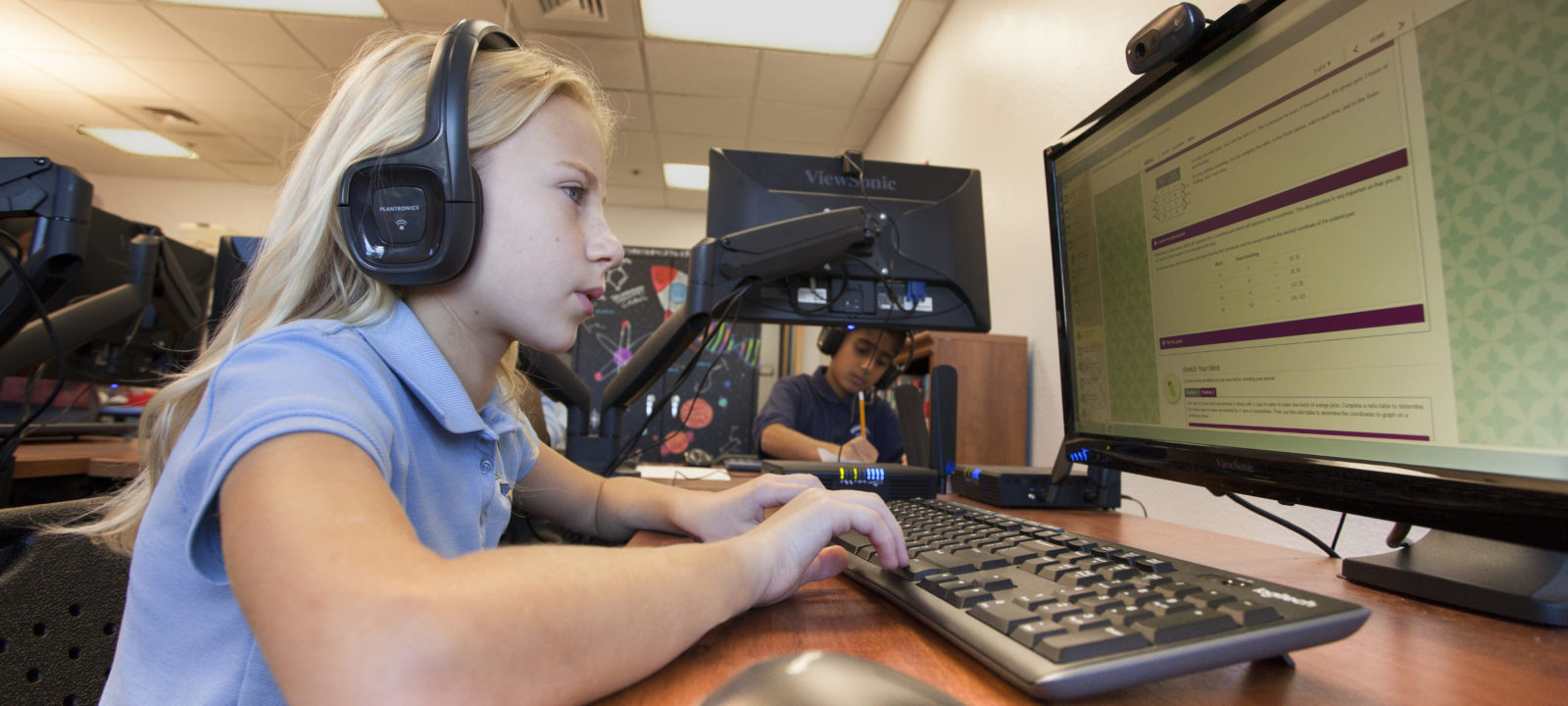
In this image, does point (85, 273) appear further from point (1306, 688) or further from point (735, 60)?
point (735, 60)

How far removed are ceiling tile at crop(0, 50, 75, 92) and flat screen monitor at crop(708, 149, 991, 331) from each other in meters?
4.49

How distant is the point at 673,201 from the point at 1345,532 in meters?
4.94

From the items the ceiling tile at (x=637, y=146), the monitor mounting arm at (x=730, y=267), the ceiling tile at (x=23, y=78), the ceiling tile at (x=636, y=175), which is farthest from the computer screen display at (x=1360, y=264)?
the ceiling tile at (x=23, y=78)

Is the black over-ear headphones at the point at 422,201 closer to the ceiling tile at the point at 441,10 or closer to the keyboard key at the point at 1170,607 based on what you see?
the keyboard key at the point at 1170,607

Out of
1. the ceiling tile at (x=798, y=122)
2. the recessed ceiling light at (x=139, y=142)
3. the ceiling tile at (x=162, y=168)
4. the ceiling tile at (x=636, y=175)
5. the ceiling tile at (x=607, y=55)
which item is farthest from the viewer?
the ceiling tile at (x=162, y=168)

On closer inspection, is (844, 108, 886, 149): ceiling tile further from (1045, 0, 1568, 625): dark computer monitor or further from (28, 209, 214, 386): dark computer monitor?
(1045, 0, 1568, 625): dark computer monitor

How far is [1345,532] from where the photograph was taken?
0.90 meters

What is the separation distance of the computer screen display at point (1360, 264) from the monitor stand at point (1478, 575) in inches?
3.8

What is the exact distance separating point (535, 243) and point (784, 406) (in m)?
1.66

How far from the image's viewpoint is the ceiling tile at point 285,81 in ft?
10.9

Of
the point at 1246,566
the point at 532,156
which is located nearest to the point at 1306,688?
the point at 1246,566

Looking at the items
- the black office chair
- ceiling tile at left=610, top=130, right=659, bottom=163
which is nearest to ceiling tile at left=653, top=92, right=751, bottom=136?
ceiling tile at left=610, top=130, right=659, bottom=163

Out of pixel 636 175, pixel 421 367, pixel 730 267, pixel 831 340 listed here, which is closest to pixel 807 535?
pixel 421 367

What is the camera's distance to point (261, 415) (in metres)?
0.33
